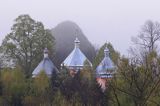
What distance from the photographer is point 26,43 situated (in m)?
44.1

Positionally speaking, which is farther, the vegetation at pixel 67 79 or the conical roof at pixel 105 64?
the conical roof at pixel 105 64

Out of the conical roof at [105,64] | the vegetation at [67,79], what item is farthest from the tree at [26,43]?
the conical roof at [105,64]

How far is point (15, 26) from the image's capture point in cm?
4500

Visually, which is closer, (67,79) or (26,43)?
(67,79)

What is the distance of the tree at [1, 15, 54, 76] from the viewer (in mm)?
44031

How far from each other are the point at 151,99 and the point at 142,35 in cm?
1873

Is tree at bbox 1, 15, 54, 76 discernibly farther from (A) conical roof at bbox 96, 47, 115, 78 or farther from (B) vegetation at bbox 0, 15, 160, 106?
(A) conical roof at bbox 96, 47, 115, 78

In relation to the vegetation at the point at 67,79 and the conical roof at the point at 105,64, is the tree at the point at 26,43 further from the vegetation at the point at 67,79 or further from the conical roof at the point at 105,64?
the conical roof at the point at 105,64

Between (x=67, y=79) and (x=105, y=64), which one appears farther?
(x=105, y=64)

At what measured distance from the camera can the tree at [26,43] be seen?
44.0 metres

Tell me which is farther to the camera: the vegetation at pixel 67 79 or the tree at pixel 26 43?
the tree at pixel 26 43

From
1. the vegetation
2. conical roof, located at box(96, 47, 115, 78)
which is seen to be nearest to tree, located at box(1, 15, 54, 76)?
the vegetation

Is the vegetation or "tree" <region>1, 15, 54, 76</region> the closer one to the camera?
the vegetation

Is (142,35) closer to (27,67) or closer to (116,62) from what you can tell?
(27,67)
